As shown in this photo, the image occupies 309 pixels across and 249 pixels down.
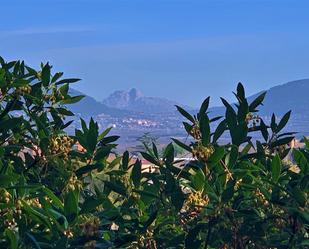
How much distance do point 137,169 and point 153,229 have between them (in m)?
0.31

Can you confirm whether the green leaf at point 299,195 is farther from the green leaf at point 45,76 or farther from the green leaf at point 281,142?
the green leaf at point 45,76

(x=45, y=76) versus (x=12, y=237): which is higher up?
(x=45, y=76)

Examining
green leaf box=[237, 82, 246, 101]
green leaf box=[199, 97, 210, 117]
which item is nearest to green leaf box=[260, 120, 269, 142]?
green leaf box=[237, 82, 246, 101]

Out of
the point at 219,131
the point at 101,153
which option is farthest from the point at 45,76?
the point at 219,131

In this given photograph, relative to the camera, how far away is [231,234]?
279 cm

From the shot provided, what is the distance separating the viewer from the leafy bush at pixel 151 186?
2.50m

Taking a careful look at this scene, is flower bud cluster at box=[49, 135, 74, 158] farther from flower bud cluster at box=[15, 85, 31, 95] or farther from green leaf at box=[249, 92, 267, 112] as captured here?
green leaf at box=[249, 92, 267, 112]

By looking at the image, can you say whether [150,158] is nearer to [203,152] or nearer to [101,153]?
[101,153]

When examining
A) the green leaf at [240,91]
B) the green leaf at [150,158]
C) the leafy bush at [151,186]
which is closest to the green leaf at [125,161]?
the leafy bush at [151,186]

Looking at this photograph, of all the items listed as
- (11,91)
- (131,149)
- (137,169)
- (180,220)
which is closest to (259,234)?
(180,220)

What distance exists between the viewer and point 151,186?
2.90 metres

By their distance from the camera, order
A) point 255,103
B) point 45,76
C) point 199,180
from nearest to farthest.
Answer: point 199,180 < point 255,103 < point 45,76

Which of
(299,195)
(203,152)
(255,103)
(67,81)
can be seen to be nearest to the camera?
(299,195)

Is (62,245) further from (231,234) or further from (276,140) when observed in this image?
(276,140)
